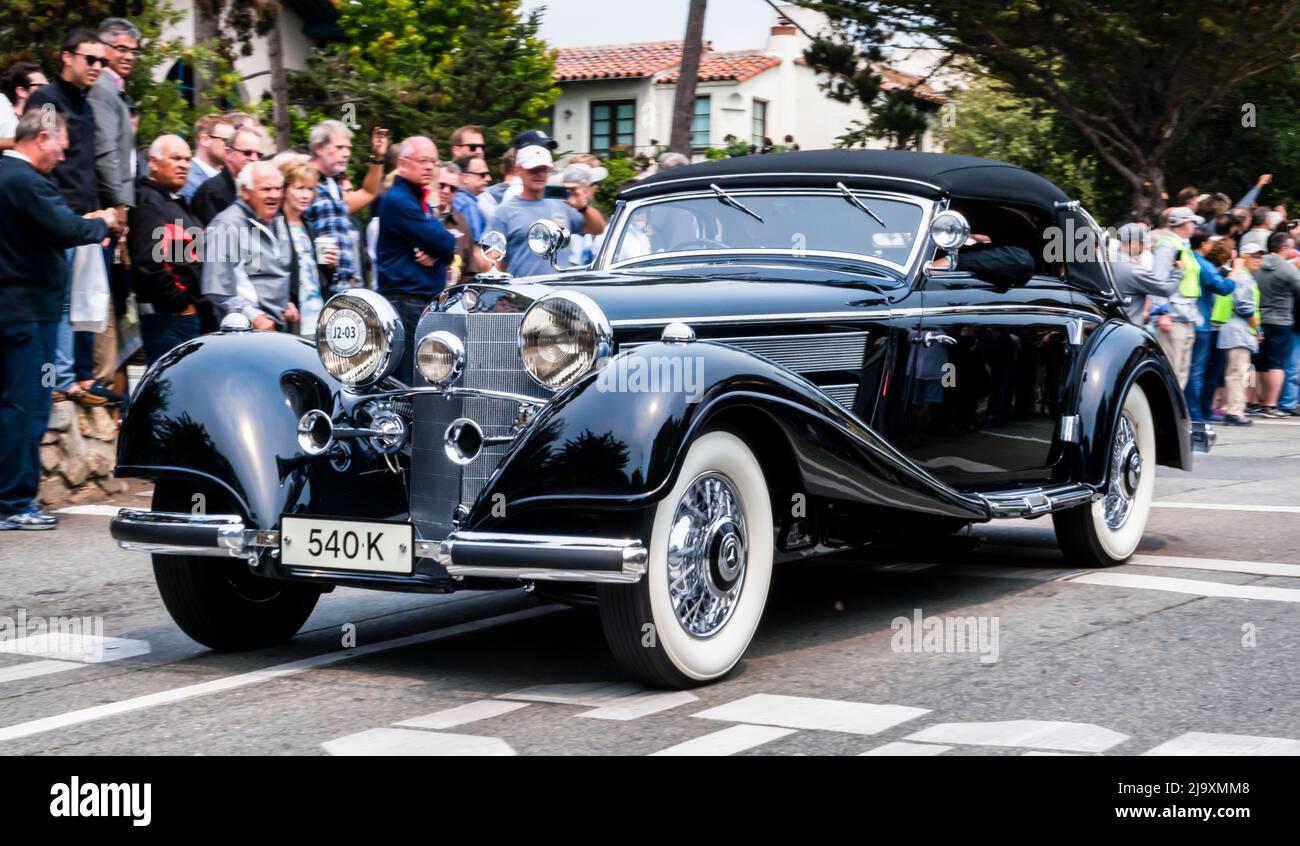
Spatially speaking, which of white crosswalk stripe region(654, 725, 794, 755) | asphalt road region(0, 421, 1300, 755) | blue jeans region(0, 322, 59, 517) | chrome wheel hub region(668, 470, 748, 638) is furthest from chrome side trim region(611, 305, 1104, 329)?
blue jeans region(0, 322, 59, 517)

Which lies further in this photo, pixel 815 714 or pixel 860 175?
pixel 860 175

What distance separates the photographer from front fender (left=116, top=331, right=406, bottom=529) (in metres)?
5.38

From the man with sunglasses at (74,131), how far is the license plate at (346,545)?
16.1ft

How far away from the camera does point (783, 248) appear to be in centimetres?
672

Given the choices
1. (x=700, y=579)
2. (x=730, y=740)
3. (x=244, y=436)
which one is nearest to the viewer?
(x=730, y=740)

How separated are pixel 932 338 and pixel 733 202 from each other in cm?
112

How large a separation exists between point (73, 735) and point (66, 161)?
5.77 meters

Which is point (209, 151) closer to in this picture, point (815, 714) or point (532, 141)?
point (532, 141)

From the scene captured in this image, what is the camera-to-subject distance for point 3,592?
704 centimetres

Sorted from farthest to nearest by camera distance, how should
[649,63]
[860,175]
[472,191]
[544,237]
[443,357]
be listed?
[649,63]
[472,191]
[544,237]
[860,175]
[443,357]

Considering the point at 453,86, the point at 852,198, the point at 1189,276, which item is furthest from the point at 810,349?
the point at 453,86

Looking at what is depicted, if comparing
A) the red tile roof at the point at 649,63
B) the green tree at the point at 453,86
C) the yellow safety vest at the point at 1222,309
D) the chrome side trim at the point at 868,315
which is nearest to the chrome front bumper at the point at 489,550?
the chrome side trim at the point at 868,315
